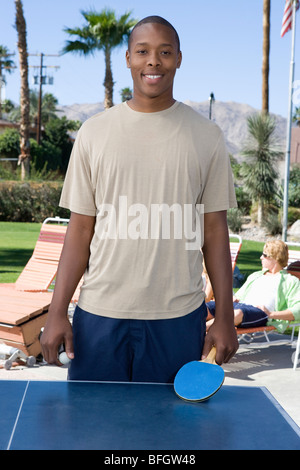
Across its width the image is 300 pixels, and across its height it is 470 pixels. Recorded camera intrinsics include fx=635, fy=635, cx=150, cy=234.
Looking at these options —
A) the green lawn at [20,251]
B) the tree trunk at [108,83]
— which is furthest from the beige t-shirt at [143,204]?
the tree trunk at [108,83]

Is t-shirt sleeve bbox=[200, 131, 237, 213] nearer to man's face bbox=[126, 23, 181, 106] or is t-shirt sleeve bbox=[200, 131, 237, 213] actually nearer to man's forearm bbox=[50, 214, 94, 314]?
man's face bbox=[126, 23, 181, 106]

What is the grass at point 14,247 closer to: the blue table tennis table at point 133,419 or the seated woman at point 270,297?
the seated woman at point 270,297

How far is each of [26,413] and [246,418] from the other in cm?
61

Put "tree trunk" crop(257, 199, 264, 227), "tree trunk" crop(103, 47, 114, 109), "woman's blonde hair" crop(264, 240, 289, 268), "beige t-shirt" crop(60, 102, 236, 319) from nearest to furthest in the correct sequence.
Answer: "beige t-shirt" crop(60, 102, 236, 319) → "woman's blonde hair" crop(264, 240, 289, 268) → "tree trunk" crop(257, 199, 264, 227) → "tree trunk" crop(103, 47, 114, 109)

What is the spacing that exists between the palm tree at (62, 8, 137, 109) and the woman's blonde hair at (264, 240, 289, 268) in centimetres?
2119

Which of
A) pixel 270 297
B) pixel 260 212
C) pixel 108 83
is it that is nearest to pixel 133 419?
pixel 270 297

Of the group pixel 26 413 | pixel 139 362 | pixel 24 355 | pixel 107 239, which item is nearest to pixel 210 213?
pixel 107 239

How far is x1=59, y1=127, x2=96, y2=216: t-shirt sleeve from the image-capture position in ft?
7.00

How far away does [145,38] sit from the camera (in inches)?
85.3

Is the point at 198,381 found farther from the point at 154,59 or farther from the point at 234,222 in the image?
the point at 234,222

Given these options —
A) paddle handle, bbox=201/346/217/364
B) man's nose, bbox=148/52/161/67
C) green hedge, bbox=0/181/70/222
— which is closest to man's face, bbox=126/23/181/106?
man's nose, bbox=148/52/161/67

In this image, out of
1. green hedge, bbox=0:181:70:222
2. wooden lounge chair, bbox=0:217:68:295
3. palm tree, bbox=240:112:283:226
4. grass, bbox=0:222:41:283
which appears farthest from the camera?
green hedge, bbox=0:181:70:222

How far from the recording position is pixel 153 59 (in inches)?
84.7
